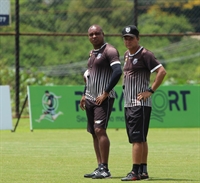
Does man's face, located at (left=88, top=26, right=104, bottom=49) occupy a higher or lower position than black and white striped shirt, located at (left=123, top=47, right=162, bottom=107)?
higher

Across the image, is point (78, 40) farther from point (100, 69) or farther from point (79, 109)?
point (100, 69)

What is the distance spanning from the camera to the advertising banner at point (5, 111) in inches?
835

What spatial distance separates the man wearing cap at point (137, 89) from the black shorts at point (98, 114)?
0.52 meters

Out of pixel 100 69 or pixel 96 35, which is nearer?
pixel 96 35

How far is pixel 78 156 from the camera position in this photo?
15.2 meters

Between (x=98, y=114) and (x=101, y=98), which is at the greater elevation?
(x=101, y=98)

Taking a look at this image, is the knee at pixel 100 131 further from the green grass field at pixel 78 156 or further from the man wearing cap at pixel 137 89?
the green grass field at pixel 78 156

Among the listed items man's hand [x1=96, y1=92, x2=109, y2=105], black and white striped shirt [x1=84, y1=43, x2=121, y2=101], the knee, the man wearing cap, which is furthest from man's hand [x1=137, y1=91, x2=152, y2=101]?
the knee

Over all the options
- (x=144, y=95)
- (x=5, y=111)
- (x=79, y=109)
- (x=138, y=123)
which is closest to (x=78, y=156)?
(x=138, y=123)

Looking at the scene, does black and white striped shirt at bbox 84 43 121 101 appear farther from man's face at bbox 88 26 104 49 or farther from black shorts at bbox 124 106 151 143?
black shorts at bbox 124 106 151 143

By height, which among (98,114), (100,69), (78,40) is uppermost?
(78,40)

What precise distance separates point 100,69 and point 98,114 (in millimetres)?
670

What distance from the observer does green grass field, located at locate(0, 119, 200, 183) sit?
1214 cm

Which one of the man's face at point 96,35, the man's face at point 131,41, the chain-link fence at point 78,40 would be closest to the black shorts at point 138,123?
the man's face at point 131,41
